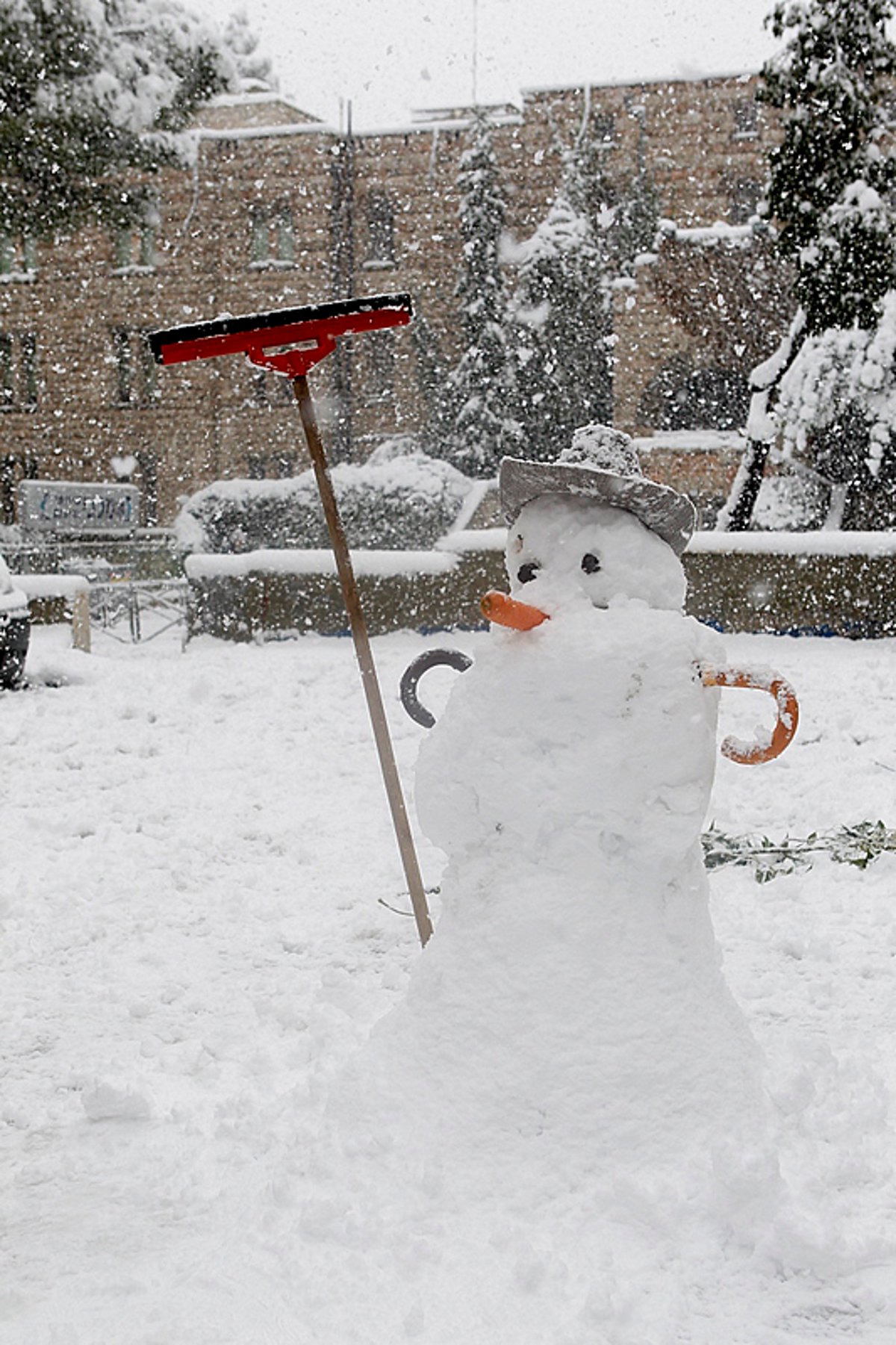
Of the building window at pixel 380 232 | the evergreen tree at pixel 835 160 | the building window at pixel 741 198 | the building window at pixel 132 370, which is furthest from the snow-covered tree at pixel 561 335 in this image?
the building window at pixel 132 370

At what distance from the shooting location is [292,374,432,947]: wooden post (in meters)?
3.84

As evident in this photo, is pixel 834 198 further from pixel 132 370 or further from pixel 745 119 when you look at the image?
pixel 132 370

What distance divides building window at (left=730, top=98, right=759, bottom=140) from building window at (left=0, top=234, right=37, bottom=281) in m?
17.4

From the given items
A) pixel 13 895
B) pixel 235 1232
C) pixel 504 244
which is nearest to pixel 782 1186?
pixel 235 1232

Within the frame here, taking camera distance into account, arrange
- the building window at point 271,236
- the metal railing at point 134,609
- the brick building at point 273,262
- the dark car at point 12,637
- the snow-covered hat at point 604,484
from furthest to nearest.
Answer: the building window at point 271,236, the brick building at point 273,262, the metal railing at point 134,609, the dark car at point 12,637, the snow-covered hat at point 604,484

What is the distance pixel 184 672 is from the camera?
11352mm

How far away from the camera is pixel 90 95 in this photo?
14109mm

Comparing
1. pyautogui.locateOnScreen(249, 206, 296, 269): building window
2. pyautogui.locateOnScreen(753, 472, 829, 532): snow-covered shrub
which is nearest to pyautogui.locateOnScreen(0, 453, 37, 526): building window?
pyautogui.locateOnScreen(249, 206, 296, 269): building window

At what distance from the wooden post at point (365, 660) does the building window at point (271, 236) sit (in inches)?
1100

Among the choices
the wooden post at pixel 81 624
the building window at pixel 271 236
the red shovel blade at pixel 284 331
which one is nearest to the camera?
the red shovel blade at pixel 284 331

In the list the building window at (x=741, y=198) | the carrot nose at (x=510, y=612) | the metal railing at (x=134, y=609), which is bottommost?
the metal railing at (x=134, y=609)

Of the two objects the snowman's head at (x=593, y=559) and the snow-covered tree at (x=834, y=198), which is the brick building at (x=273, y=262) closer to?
the snow-covered tree at (x=834, y=198)

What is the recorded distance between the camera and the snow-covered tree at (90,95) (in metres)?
13.7

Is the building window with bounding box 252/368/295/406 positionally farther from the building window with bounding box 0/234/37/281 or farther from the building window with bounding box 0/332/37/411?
the building window with bounding box 0/234/37/281
